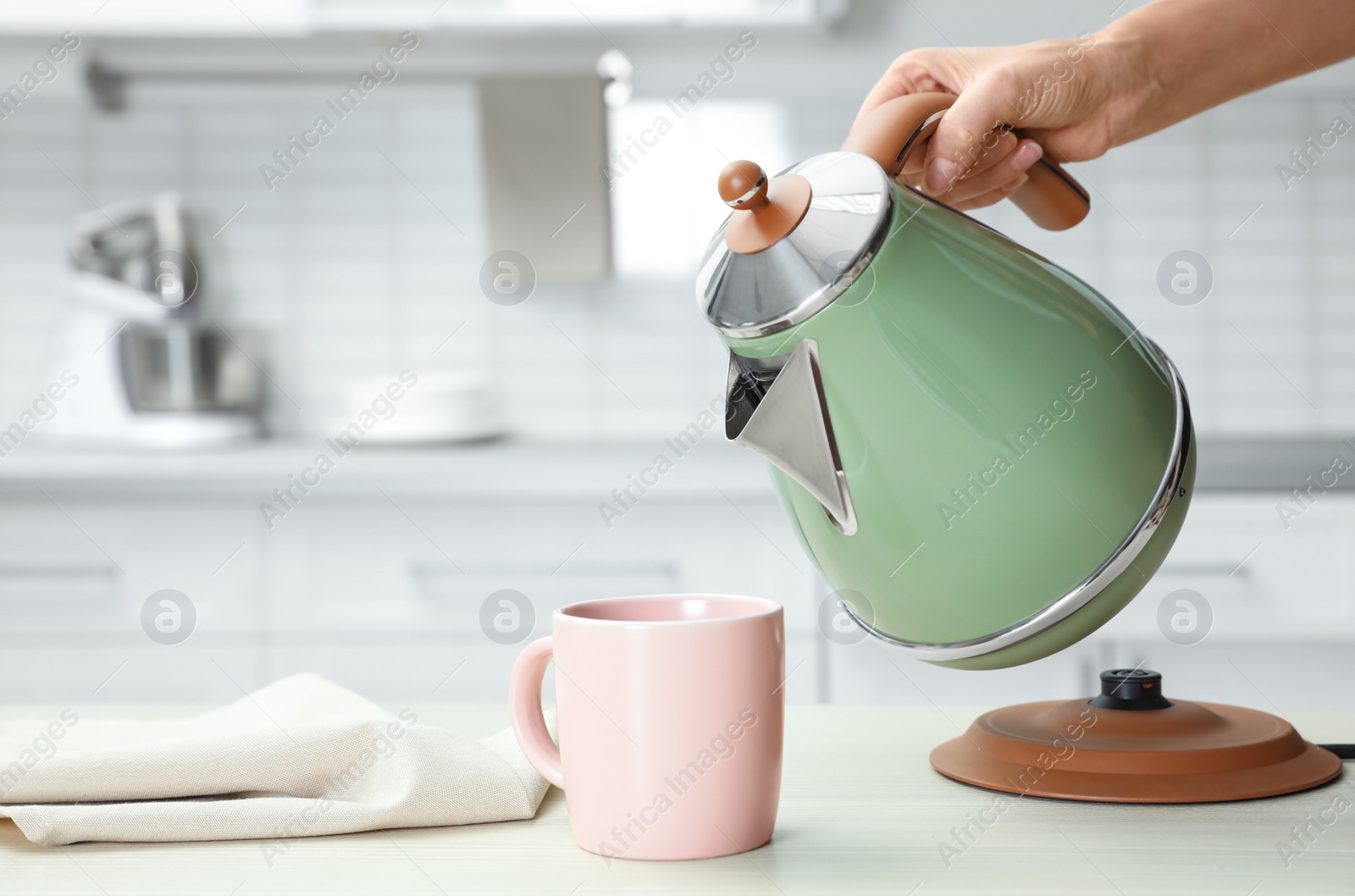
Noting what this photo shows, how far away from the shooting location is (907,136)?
54 centimetres

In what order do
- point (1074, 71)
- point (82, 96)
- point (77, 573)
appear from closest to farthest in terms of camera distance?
point (1074, 71)
point (77, 573)
point (82, 96)

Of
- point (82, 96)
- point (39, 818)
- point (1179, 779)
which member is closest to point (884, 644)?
point (1179, 779)

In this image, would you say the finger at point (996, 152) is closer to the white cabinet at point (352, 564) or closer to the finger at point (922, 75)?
the finger at point (922, 75)

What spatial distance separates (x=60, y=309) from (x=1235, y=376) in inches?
90.2

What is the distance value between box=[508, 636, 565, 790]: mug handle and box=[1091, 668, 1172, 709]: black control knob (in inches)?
10.4

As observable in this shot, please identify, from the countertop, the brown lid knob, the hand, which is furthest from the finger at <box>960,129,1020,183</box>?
the countertop

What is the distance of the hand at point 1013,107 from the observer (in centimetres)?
63

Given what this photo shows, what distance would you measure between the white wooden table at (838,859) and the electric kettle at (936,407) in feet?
0.28

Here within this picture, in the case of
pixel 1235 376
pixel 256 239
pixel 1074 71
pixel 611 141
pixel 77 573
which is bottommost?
pixel 77 573

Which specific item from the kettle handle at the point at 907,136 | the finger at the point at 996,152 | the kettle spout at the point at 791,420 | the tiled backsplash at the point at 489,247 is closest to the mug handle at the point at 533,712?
the kettle spout at the point at 791,420

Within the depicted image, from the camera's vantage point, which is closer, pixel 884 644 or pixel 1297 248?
pixel 884 644

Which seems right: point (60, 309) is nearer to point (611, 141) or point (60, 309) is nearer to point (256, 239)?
point (256, 239)

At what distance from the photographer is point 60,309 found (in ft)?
7.38

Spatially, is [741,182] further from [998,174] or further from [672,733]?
[998,174]
